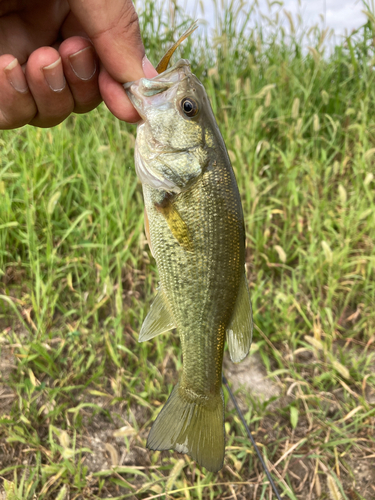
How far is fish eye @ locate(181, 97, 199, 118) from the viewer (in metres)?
1.41

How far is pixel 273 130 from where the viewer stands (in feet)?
12.3

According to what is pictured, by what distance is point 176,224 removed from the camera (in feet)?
4.44

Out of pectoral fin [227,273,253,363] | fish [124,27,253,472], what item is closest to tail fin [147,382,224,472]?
fish [124,27,253,472]

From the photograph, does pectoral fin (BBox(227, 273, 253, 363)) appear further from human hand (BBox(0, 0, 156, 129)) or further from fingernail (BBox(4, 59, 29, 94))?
fingernail (BBox(4, 59, 29, 94))

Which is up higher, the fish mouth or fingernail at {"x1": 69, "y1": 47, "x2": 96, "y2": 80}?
fingernail at {"x1": 69, "y1": 47, "x2": 96, "y2": 80}

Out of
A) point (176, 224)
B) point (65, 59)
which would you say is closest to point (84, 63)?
point (65, 59)

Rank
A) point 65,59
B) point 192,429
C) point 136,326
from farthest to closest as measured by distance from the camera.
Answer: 1. point 136,326
2. point 65,59
3. point 192,429

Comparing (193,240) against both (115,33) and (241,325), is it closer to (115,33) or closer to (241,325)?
(241,325)

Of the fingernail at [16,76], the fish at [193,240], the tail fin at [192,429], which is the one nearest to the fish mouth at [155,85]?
the fish at [193,240]

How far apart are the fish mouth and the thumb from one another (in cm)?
13

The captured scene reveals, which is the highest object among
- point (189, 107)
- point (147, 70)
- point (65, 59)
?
point (65, 59)

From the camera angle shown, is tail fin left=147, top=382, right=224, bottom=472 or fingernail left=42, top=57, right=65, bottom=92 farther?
fingernail left=42, top=57, right=65, bottom=92

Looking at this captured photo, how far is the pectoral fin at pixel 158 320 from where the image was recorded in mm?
1457

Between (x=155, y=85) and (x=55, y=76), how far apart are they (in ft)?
1.68
